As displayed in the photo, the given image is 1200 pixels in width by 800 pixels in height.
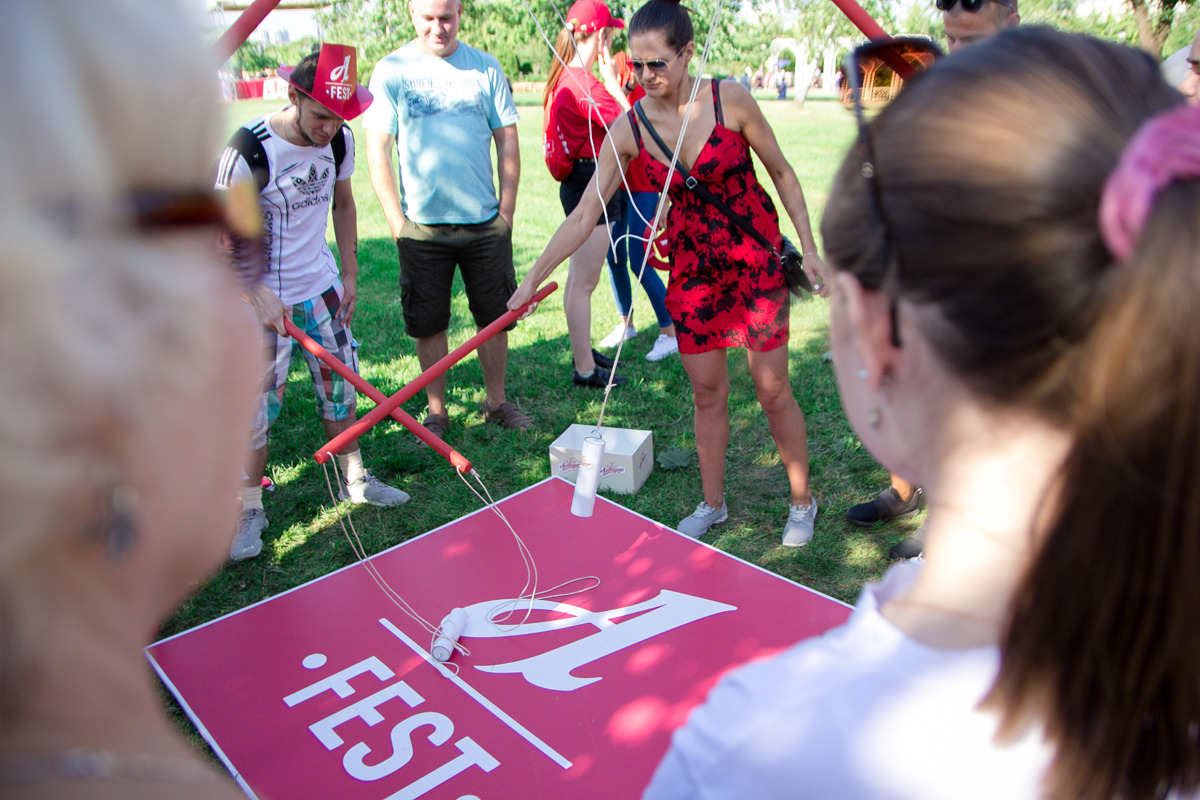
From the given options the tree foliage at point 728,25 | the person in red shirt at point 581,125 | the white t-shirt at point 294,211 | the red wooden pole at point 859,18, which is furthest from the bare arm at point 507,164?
the red wooden pole at point 859,18

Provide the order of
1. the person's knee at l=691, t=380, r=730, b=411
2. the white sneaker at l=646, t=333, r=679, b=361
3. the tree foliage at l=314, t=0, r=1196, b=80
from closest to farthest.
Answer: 1. the person's knee at l=691, t=380, r=730, b=411
2. the white sneaker at l=646, t=333, r=679, b=361
3. the tree foliage at l=314, t=0, r=1196, b=80

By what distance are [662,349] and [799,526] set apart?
242 cm

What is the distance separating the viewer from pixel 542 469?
14.6 feet

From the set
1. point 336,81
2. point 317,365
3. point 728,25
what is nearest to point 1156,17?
point 728,25

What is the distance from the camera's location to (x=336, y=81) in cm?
333

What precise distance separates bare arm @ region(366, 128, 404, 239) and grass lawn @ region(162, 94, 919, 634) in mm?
634

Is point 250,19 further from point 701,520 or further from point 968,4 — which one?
point 701,520

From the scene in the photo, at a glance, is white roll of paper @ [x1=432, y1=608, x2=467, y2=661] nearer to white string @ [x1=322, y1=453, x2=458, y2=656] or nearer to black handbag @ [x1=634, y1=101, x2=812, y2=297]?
white string @ [x1=322, y1=453, x2=458, y2=656]

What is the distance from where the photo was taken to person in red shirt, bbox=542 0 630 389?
4.98 m

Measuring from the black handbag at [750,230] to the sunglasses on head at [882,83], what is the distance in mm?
1844

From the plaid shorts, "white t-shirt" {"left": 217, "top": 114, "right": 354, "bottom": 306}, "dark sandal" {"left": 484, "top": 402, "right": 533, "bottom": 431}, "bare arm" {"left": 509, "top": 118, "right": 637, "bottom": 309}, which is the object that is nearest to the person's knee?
"bare arm" {"left": 509, "top": 118, "right": 637, "bottom": 309}

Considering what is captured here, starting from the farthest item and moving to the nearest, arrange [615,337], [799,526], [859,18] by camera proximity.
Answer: [615,337], [799,526], [859,18]

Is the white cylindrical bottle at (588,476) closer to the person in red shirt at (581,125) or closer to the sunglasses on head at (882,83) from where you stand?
the sunglasses on head at (882,83)

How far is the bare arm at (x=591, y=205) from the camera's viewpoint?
3.28 meters
